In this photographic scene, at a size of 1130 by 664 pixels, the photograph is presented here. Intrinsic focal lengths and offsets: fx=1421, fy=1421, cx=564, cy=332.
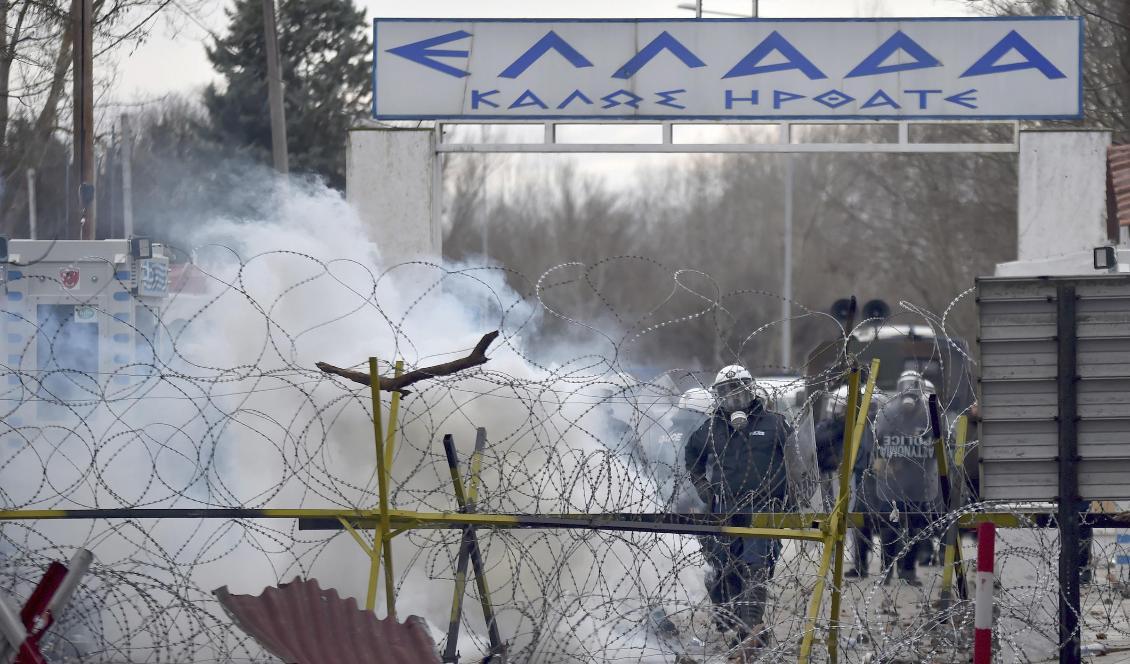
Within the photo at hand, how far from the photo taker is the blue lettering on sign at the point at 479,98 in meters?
12.9

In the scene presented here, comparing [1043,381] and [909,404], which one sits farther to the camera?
[909,404]

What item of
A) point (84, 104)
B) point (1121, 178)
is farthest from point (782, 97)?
point (84, 104)

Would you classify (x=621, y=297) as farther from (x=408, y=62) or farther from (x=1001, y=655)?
(x=1001, y=655)

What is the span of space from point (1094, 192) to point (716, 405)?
759 centimetres

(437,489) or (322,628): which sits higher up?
(437,489)

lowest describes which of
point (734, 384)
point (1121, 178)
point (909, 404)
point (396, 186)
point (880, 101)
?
point (909, 404)

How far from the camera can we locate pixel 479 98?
1290cm

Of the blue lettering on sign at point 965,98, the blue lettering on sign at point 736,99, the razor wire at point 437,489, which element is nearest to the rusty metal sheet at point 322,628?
the razor wire at point 437,489

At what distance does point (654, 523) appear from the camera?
614 cm

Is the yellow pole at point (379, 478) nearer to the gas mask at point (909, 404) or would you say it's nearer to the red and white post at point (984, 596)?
the red and white post at point (984, 596)

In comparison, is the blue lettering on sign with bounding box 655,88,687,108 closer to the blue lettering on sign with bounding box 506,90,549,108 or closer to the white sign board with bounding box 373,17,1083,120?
the white sign board with bounding box 373,17,1083,120

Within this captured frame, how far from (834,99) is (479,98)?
127 inches

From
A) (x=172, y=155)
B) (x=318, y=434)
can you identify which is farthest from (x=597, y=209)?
(x=318, y=434)

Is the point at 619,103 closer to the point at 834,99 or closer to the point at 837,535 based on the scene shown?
the point at 834,99
